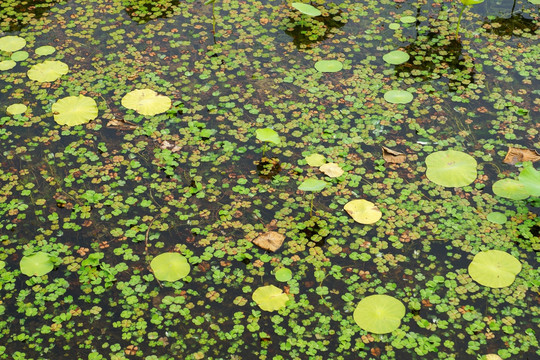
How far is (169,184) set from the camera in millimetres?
4613

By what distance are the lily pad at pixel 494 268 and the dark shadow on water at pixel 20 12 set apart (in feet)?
16.0

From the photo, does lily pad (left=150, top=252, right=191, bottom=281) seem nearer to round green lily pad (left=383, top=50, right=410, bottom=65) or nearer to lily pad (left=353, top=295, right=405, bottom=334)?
lily pad (left=353, top=295, right=405, bottom=334)

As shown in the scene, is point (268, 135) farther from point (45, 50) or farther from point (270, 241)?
point (45, 50)

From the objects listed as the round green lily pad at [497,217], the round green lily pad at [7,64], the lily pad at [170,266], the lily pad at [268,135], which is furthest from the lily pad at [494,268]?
the round green lily pad at [7,64]

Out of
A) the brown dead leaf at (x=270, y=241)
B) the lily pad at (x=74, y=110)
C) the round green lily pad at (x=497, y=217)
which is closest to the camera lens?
the brown dead leaf at (x=270, y=241)

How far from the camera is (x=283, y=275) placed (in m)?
3.98

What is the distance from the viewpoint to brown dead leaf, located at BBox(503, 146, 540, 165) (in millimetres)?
4750

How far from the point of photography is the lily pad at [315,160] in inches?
186

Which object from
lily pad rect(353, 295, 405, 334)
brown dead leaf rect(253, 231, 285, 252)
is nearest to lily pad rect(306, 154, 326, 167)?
brown dead leaf rect(253, 231, 285, 252)

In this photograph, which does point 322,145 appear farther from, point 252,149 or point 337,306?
point 337,306

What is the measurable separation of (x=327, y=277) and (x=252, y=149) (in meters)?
1.33

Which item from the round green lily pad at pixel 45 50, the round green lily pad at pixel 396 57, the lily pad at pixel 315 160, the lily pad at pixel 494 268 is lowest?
the lily pad at pixel 494 268

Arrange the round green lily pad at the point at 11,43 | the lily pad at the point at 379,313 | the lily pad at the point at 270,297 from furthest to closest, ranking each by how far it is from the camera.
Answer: the round green lily pad at the point at 11,43, the lily pad at the point at 270,297, the lily pad at the point at 379,313

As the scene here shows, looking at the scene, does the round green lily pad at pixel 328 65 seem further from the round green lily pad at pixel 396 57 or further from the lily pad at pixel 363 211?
the lily pad at pixel 363 211
